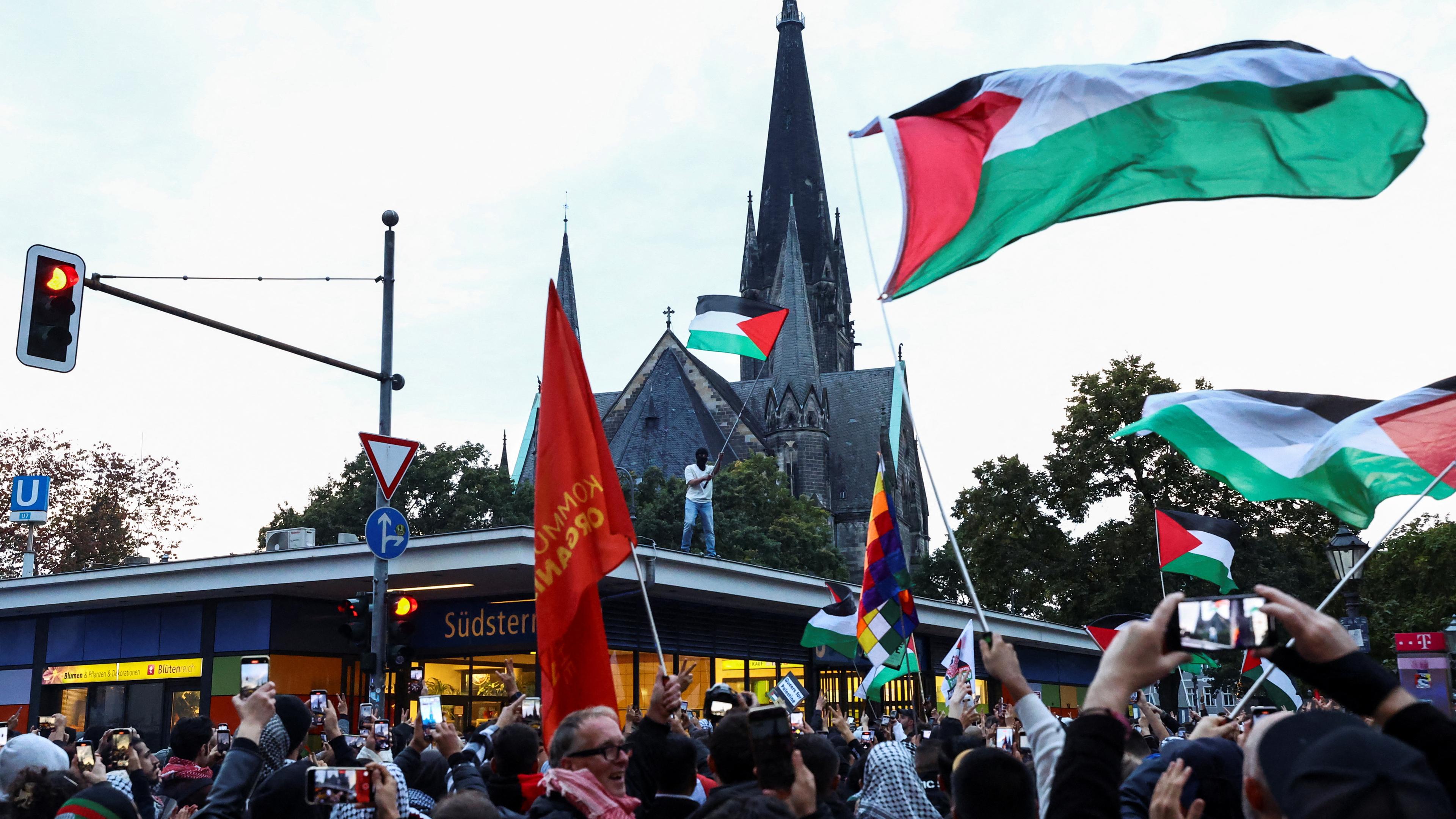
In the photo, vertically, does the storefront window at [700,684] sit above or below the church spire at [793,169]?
below

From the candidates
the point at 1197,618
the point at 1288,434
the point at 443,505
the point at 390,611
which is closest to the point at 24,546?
the point at 443,505

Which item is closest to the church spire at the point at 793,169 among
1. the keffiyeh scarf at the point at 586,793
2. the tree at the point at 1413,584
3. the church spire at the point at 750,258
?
the church spire at the point at 750,258

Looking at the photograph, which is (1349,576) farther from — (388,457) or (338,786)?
(388,457)

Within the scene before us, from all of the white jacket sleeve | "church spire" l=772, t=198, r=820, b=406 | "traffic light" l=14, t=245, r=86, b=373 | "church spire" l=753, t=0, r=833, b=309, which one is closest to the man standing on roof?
"traffic light" l=14, t=245, r=86, b=373

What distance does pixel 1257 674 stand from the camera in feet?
53.0

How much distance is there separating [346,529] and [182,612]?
2855cm

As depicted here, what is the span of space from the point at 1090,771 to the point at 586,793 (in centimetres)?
221

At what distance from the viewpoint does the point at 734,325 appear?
18984 mm

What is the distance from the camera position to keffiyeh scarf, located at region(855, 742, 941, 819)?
5.14 m

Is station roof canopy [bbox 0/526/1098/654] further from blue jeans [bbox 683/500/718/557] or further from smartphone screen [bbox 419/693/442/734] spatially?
smartphone screen [bbox 419/693/442/734]

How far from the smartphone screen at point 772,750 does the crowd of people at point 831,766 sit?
19 mm

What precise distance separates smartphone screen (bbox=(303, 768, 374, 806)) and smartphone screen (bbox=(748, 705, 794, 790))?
115 cm

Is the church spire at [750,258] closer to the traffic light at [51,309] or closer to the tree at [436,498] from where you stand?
the tree at [436,498]

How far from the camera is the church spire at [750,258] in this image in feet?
282
